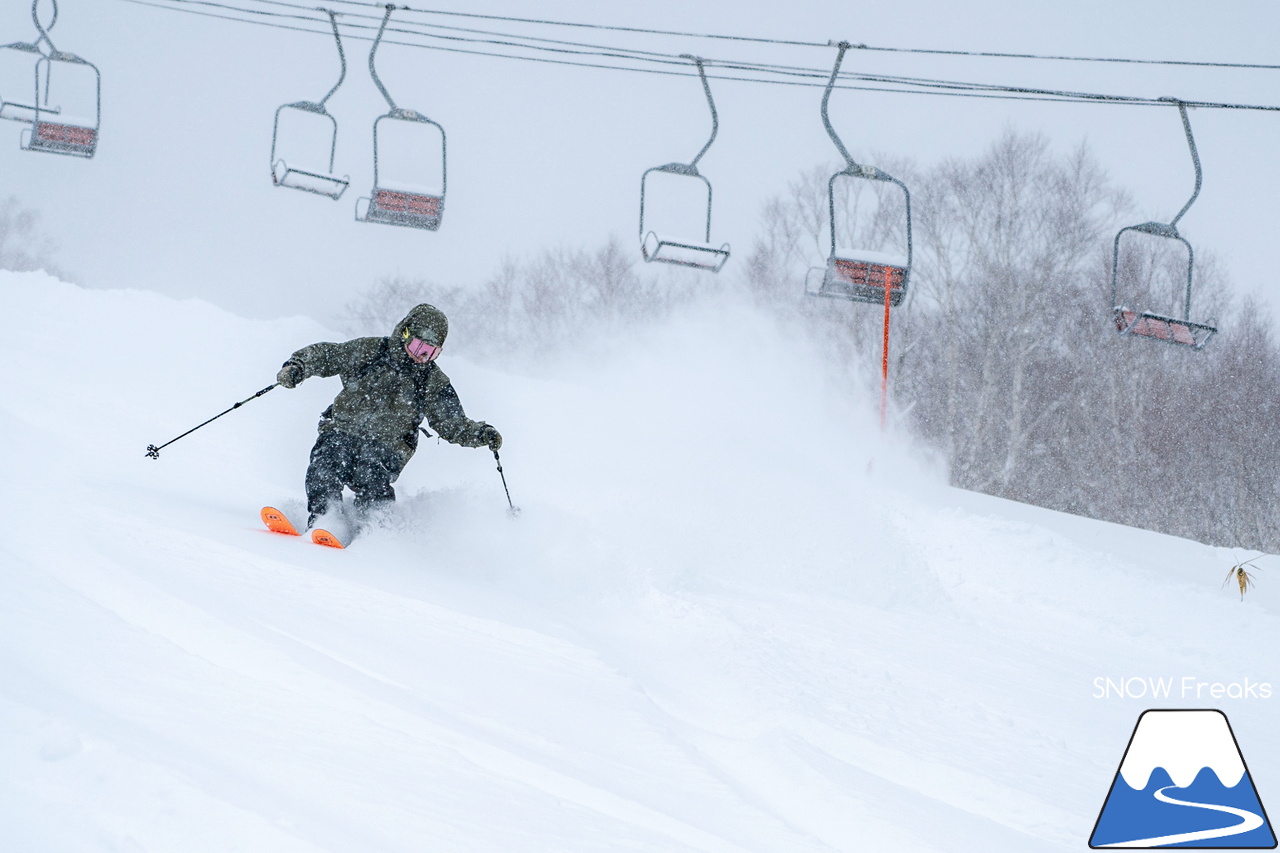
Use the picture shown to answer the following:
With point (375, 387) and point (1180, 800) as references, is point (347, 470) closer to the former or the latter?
point (375, 387)

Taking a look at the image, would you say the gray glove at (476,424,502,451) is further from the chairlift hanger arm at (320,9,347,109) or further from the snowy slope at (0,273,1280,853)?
the chairlift hanger arm at (320,9,347,109)

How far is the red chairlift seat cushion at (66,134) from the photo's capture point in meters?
10.9

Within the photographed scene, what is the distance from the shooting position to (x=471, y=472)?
9.38m

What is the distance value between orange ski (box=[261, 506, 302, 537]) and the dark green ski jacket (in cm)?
64

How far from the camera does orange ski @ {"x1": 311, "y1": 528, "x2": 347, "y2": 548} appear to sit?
207 inches

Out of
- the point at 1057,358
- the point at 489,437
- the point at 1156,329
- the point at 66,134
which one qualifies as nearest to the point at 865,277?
the point at 1156,329

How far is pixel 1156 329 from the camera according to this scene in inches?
350

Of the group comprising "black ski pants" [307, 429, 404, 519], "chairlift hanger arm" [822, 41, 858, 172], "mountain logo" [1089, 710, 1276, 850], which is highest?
"chairlift hanger arm" [822, 41, 858, 172]

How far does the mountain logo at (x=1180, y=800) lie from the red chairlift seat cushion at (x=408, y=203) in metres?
7.28

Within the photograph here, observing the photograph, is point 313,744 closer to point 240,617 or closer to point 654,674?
point 240,617

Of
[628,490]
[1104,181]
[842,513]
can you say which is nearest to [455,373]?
[628,490]

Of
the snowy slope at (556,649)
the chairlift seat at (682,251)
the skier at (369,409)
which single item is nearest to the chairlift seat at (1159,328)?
the snowy slope at (556,649)

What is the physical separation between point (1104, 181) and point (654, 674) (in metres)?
27.8

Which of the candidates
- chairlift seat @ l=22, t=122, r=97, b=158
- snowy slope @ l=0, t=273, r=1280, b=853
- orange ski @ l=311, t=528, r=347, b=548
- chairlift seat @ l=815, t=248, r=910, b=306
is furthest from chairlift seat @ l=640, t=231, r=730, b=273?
chairlift seat @ l=22, t=122, r=97, b=158
